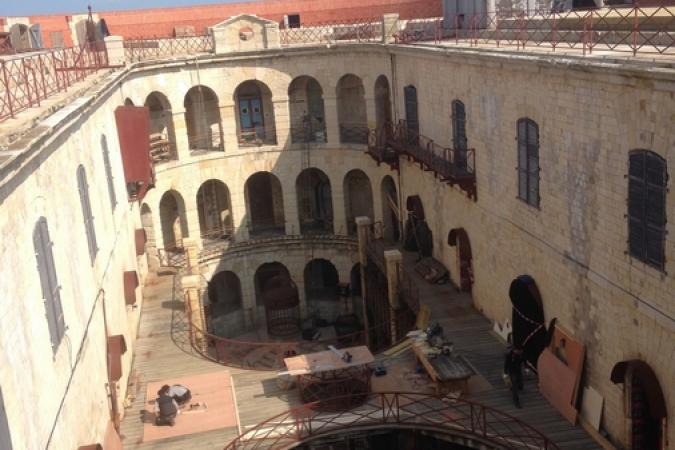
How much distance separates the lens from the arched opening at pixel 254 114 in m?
37.7

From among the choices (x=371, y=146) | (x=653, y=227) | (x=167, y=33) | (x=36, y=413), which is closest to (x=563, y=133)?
(x=653, y=227)

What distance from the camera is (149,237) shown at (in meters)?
33.2

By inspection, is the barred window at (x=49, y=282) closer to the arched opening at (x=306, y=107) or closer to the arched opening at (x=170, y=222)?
the arched opening at (x=170, y=222)

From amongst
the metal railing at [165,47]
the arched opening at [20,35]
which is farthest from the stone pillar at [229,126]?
the arched opening at [20,35]

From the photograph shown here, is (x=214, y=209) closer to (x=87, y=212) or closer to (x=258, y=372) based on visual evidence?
(x=258, y=372)

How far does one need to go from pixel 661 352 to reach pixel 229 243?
24.5 m

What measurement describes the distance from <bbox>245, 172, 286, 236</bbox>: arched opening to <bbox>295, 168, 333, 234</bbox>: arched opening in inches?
41.9

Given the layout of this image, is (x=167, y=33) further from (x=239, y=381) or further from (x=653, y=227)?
(x=653, y=227)

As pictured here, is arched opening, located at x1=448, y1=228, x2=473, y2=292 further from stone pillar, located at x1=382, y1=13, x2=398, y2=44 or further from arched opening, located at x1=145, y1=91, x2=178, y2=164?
arched opening, located at x1=145, y1=91, x2=178, y2=164

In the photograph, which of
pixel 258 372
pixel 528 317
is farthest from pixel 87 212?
pixel 528 317

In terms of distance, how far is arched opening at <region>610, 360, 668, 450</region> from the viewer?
1476 cm

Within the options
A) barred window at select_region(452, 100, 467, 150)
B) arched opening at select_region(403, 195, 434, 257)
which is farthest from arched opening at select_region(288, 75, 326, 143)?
barred window at select_region(452, 100, 467, 150)

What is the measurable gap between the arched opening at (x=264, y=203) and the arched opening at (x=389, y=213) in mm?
5718

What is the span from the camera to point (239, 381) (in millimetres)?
21094
